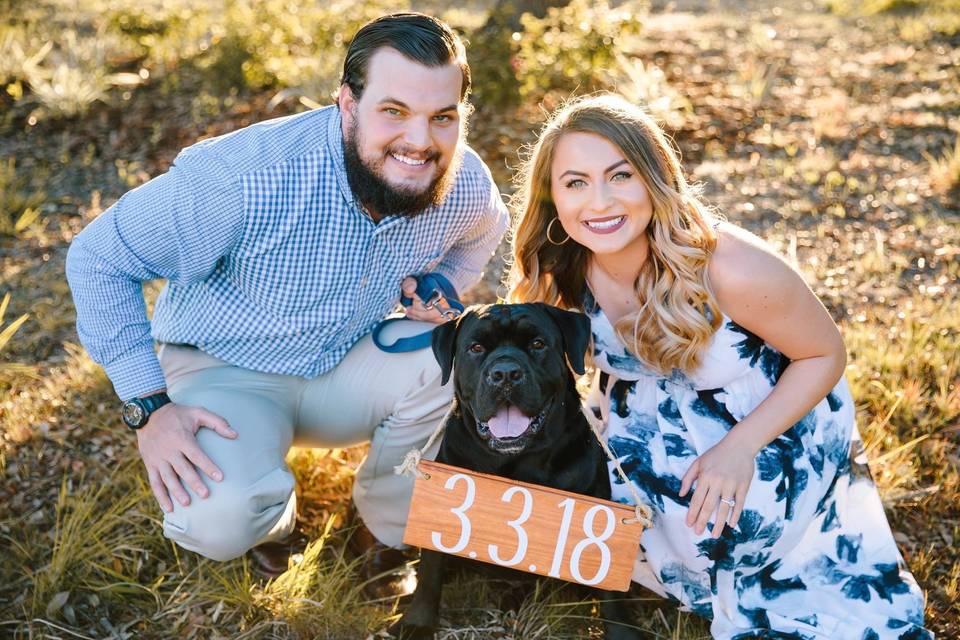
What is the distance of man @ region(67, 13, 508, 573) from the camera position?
2738 mm

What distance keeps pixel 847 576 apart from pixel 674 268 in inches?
48.3

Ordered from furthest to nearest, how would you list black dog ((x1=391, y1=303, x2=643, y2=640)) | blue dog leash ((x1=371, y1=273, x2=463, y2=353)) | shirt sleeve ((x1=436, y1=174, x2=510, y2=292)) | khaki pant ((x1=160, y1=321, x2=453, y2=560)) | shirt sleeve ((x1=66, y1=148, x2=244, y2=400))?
shirt sleeve ((x1=436, y1=174, x2=510, y2=292)) < blue dog leash ((x1=371, y1=273, x2=463, y2=353)) < khaki pant ((x1=160, y1=321, x2=453, y2=560)) < shirt sleeve ((x1=66, y1=148, x2=244, y2=400)) < black dog ((x1=391, y1=303, x2=643, y2=640))

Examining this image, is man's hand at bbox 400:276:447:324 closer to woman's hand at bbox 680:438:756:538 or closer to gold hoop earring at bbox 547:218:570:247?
gold hoop earring at bbox 547:218:570:247

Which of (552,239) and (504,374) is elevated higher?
(552,239)

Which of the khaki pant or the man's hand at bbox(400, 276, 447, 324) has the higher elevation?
the man's hand at bbox(400, 276, 447, 324)

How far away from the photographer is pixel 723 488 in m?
2.61

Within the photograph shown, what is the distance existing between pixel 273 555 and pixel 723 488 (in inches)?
67.1

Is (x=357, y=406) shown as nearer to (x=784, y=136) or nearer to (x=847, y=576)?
(x=847, y=576)

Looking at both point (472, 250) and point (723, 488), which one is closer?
point (723, 488)

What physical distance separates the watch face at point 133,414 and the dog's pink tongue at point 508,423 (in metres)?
1.22

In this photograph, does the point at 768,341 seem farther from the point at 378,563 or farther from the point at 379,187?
the point at 378,563

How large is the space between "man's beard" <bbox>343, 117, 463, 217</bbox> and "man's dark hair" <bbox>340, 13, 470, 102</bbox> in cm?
18

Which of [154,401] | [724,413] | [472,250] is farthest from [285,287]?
[724,413]

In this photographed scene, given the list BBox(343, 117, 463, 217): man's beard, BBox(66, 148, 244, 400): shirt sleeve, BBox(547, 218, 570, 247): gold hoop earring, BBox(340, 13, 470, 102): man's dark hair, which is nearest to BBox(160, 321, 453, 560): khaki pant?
BBox(66, 148, 244, 400): shirt sleeve
